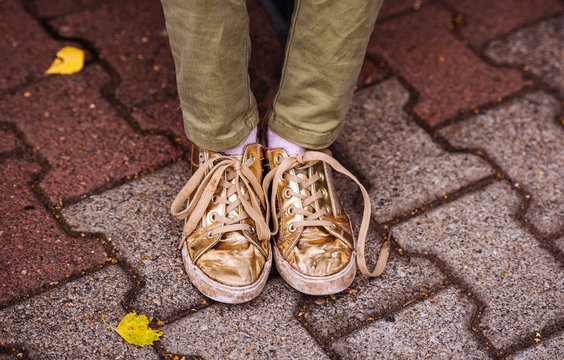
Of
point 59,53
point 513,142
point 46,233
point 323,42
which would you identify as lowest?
point 46,233

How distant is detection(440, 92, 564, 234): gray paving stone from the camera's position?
1.64m

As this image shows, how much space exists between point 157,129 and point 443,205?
2.97 ft

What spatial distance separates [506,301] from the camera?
4.65 feet

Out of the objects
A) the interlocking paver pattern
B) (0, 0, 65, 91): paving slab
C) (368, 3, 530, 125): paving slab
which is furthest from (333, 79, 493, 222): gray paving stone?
(0, 0, 65, 91): paving slab

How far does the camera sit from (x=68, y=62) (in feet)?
6.30

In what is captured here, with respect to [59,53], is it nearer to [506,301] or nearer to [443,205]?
[443,205]

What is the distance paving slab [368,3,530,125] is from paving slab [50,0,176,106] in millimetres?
755

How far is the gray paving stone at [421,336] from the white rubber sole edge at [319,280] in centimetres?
12

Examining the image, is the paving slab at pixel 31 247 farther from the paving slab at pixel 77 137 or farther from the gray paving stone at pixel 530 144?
the gray paving stone at pixel 530 144

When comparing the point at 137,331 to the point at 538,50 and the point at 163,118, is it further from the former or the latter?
the point at 538,50

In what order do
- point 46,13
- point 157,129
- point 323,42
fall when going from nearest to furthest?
point 323,42 → point 157,129 → point 46,13

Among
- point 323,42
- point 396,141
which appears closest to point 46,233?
point 323,42

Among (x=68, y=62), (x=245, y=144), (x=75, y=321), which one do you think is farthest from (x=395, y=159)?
(x=68, y=62)

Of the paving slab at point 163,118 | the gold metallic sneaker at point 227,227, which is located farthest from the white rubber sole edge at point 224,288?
the paving slab at point 163,118
